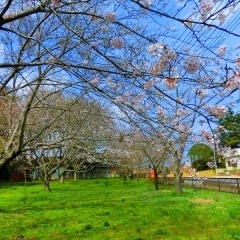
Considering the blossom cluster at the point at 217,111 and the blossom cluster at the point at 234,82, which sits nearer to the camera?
the blossom cluster at the point at 234,82

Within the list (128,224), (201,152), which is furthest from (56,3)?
(201,152)

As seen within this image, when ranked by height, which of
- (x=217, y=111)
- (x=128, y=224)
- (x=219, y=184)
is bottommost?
(x=128, y=224)

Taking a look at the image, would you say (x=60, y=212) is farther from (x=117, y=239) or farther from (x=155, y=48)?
(x=155, y=48)

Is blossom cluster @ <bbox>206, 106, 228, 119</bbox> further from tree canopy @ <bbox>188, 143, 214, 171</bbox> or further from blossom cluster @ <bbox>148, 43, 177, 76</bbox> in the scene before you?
tree canopy @ <bbox>188, 143, 214, 171</bbox>

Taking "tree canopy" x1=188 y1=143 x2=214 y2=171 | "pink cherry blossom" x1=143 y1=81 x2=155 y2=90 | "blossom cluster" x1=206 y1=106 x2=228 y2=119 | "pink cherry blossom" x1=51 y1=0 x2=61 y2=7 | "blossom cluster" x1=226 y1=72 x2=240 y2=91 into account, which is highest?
"pink cherry blossom" x1=51 y1=0 x2=61 y2=7

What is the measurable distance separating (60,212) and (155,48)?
Result: 932cm

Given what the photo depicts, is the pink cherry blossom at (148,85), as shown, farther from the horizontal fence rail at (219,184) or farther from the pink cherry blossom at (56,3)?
the horizontal fence rail at (219,184)

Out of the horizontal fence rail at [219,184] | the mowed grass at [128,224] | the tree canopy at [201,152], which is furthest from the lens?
the horizontal fence rail at [219,184]

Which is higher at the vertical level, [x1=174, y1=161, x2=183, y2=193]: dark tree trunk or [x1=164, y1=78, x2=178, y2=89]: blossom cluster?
[x1=164, y1=78, x2=178, y2=89]: blossom cluster

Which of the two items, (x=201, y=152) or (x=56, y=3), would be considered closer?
(x=56, y=3)

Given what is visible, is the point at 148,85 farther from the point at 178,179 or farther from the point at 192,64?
the point at 178,179

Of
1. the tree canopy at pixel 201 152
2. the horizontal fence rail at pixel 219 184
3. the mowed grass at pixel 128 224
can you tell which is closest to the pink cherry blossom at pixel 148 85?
the tree canopy at pixel 201 152

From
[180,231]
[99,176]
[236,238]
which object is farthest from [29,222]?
[99,176]

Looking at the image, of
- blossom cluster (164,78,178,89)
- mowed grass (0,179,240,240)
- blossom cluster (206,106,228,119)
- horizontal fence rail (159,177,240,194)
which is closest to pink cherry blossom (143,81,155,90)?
blossom cluster (164,78,178,89)
